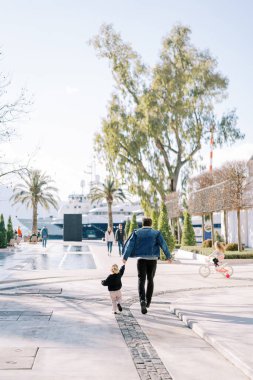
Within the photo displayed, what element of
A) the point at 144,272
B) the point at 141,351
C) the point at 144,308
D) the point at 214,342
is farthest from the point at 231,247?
the point at 141,351

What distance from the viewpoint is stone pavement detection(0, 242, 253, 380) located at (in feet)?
19.1

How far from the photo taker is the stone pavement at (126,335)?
5824 mm

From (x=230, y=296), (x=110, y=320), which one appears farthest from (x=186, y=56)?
(x=110, y=320)

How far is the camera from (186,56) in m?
41.6

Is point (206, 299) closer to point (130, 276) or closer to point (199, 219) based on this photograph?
point (130, 276)

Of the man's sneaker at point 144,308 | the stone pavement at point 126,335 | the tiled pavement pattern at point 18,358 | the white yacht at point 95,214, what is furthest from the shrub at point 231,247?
the white yacht at point 95,214

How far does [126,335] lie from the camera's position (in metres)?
7.88

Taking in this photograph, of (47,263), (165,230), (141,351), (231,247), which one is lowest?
Answer: (141,351)

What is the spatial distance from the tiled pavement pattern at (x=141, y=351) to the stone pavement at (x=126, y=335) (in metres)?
0.01

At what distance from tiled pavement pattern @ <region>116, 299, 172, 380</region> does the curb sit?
776 mm

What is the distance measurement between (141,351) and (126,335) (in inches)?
43.2

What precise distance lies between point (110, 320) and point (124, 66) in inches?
1409

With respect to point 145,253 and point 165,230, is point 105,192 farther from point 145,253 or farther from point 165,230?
point 145,253

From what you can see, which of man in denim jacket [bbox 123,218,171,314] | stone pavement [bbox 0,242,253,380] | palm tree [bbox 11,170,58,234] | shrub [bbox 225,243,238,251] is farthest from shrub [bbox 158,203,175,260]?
palm tree [bbox 11,170,58,234]
